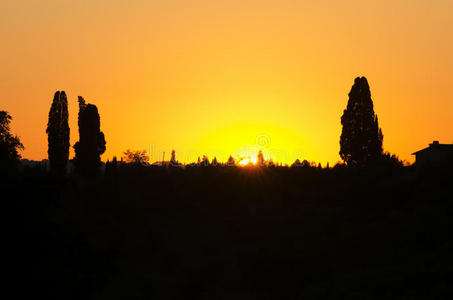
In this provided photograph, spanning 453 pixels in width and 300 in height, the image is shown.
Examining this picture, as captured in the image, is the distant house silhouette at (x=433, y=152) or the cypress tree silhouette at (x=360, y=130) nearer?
the cypress tree silhouette at (x=360, y=130)

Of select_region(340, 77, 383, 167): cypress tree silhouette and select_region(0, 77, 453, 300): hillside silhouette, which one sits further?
select_region(340, 77, 383, 167): cypress tree silhouette

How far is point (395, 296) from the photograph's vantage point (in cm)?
4088

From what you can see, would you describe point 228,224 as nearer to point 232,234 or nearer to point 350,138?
point 232,234

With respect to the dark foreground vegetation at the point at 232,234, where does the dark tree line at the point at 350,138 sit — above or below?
above

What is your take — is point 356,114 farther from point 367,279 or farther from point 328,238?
point 367,279

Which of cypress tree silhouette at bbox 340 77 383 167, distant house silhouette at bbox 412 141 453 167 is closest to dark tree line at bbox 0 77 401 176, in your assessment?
cypress tree silhouette at bbox 340 77 383 167

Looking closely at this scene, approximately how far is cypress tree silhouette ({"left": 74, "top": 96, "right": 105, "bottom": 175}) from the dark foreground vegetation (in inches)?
122

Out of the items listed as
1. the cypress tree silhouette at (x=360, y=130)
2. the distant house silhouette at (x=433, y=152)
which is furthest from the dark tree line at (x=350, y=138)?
the distant house silhouette at (x=433, y=152)

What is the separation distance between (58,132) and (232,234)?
2857cm

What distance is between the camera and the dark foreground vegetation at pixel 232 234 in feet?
131

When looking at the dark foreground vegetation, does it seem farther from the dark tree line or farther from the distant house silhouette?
the distant house silhouette

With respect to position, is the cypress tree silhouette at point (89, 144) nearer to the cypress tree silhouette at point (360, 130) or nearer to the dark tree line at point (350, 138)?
the dark tree line at point (350, 138)

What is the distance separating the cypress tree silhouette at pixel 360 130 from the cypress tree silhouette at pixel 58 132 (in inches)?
1110

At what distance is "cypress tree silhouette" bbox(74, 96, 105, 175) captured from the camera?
7444 centimetres
